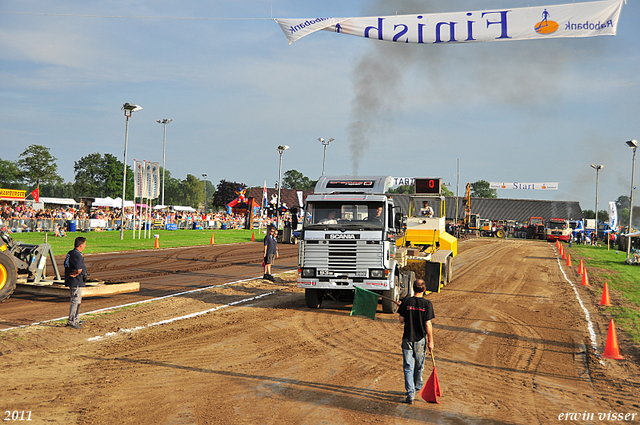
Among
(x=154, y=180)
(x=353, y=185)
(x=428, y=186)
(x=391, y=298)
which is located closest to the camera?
(x=391, y=298)

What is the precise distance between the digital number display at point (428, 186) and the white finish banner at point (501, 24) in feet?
29.8

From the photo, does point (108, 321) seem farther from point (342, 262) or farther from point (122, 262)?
point (122, 262)

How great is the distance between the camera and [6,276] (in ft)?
39.7

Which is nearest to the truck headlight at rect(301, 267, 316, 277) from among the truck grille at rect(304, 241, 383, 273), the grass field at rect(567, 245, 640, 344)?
the truck grille at rect(304, 241, 383, 273)

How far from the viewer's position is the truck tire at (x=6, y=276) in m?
12.1

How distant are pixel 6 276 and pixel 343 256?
328 inches

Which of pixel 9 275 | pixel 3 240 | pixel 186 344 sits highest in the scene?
pixel 3 240

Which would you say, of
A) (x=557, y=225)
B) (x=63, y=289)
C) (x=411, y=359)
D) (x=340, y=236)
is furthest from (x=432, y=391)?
(x=557, y=225)

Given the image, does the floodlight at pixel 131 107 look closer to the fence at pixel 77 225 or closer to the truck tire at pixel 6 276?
the fence at pixel 77 225

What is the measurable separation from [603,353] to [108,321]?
10.7 meters

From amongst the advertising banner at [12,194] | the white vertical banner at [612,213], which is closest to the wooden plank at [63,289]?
the advertising banner at [12,194]

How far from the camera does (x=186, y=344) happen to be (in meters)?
9.66

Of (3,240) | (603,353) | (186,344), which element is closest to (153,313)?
(186,344)

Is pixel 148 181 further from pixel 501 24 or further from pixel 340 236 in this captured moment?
pixel 501 24
